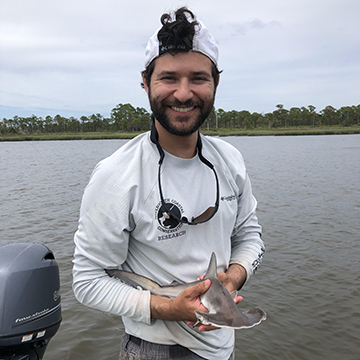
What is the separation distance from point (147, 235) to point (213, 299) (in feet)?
1.70

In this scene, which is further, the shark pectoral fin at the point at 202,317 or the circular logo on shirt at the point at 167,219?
the circular logo on shirt at the point at 167,219

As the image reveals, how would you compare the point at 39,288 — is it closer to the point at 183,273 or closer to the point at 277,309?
the point at 183,273

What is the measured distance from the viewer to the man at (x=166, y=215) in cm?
201

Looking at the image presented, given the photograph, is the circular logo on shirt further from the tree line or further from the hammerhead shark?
the tree line

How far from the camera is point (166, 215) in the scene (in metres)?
2.08

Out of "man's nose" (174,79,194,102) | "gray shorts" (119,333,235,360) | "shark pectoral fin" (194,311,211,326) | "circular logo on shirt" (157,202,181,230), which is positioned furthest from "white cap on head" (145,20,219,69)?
"gray shorts" (119,333,235,360)

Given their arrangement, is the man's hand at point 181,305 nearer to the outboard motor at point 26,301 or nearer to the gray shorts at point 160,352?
the gray shorts at point 160,352

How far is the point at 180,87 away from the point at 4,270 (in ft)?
5.68

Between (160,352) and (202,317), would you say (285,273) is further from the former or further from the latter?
(202,317)

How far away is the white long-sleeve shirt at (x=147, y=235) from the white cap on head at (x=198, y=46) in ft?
1.77

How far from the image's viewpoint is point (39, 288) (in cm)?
255

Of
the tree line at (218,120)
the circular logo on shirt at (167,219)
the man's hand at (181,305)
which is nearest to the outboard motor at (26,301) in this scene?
the man's hand at (181,305)

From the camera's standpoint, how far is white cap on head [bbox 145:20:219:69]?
6.93ft

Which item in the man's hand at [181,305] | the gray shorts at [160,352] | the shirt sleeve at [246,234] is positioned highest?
the shirt sleeve at [246,234]
